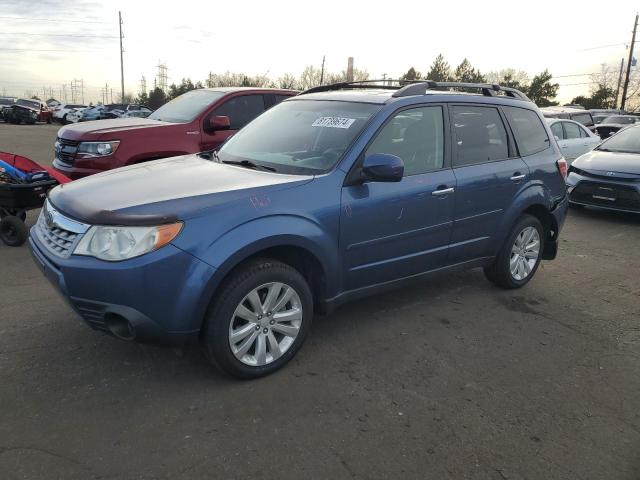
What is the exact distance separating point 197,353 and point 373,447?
1.44 meters

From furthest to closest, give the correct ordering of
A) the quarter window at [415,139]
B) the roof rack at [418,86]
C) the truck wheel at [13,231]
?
the truck wheel at [13,231]
the roof rack at [418,86]
the quarter window at [415,139]

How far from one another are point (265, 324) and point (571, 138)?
10.5 metres

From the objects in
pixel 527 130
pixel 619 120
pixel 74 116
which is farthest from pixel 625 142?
pixel 74 116

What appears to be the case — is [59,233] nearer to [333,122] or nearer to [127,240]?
[127,240]

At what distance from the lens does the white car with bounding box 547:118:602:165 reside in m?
11.1

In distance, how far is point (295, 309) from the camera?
10.9ft

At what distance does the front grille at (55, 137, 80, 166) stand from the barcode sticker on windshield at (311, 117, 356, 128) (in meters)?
3.70

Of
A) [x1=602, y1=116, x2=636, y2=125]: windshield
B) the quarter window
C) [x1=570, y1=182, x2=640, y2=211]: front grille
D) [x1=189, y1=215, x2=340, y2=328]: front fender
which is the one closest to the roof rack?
the quarter window

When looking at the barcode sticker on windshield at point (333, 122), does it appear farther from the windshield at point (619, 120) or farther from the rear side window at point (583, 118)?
the windshield at point (619, 120)

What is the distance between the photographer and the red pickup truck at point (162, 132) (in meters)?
6.22

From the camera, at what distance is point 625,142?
30.1 ft

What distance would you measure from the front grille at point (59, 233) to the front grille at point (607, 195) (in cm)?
793

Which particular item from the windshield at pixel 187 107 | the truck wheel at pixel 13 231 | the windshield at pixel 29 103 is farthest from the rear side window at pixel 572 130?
the windshield at pixel 29 103

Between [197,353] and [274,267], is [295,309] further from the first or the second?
[197,353]
